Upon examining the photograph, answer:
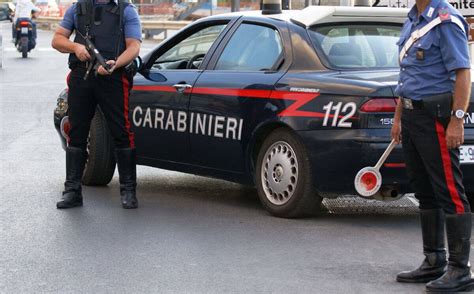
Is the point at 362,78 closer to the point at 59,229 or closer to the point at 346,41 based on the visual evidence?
the point at 346,41

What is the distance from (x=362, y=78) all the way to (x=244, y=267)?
182 cm

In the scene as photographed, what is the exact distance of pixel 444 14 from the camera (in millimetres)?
6227

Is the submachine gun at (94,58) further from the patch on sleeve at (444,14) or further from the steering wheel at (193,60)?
the patch on sleeve at (444,14)

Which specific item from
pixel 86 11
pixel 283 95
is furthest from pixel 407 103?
pixel 86 11

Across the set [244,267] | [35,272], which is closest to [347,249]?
[244,267]

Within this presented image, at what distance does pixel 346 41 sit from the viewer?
8656 mm

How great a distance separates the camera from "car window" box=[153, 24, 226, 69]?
9.48 m

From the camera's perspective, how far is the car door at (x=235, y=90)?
866 centimetres

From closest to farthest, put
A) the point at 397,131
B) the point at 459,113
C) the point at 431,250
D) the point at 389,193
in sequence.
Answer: the point at 459,113 → the point at 431,250 → the point at 397,131 → the point at 389,193

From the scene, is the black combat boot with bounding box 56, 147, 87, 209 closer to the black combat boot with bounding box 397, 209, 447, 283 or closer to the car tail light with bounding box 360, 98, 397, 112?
the car tail light with bounding box 360, 98, 397, 112

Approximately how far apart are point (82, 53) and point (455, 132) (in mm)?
3406

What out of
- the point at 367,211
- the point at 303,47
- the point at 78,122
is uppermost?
the point at 303,47

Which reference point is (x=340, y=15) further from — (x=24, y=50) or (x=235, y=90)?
(x=24, y=50)

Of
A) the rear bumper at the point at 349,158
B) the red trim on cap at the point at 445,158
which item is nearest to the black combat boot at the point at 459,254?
the red trim on cap at the point at 445,158
